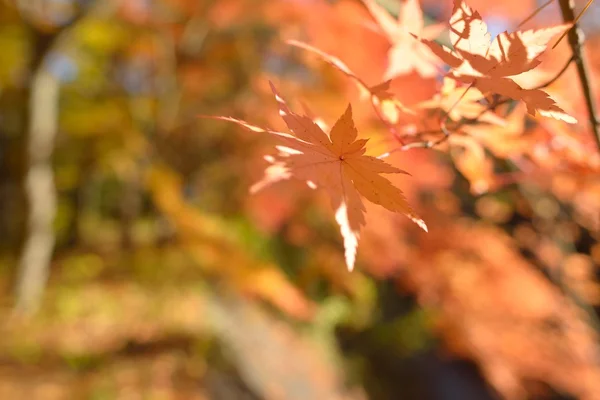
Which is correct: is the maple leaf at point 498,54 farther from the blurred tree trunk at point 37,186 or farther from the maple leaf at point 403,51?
the blurred tree trunk at point 37,186

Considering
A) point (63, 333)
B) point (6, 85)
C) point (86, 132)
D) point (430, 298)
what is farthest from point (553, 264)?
point (6, 85)

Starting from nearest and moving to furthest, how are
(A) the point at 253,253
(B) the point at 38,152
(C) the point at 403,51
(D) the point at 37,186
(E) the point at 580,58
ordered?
1. (E) the point at 580,58
2. (C) the point at 403,51
3. (B) the point at 38,152
4. (D) the point at 37,186
5. (A) the point at 253,253

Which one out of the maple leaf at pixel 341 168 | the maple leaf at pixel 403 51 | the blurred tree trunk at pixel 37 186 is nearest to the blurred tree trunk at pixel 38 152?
the blurred tree trunk at pixel 37 186

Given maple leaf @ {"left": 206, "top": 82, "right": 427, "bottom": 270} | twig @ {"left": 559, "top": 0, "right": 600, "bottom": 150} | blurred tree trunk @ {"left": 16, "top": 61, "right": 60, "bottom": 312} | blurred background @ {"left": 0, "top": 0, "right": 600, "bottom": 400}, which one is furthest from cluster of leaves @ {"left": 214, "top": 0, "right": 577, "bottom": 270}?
blurred tree trunk @ {"left": 16, "top": 61, "right": 60, "bottom": 312}

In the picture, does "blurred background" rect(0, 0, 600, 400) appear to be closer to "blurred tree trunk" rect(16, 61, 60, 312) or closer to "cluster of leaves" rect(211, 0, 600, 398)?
"blurred tree trunk" rect(16, 61, 60, 312)

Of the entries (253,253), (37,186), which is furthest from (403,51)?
(253,253)

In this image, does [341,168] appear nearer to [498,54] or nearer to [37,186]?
[498,54]
